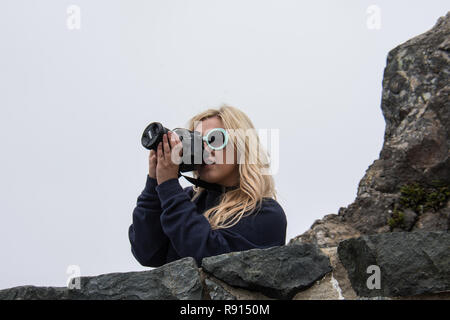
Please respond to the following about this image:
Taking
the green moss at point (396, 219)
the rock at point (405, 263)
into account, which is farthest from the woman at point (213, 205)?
the green moss at point (396, 219)

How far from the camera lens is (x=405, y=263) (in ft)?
7.13

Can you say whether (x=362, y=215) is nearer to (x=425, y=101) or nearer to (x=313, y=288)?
(x=425, y=101)

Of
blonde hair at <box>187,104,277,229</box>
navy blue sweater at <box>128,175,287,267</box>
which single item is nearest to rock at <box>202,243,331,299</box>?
navy blue sweater at <box>128,175,287,267</box>

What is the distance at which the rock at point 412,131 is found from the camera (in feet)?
11.0

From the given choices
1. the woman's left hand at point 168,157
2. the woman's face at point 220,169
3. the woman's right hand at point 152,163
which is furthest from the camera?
the woman's face at point 220,169

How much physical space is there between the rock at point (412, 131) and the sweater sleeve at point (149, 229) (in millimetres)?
1436

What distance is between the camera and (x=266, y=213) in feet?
9.04

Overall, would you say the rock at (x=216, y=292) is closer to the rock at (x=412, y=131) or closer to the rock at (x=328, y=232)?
the rock at (x=328, y=232)

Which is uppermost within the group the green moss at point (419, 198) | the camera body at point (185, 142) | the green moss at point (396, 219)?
the camera body at point (185, 142)

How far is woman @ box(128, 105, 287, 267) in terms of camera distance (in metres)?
2.59

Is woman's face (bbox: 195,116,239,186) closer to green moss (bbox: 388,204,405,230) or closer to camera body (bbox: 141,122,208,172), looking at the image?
camera body (bbox: 141,122,208,172)

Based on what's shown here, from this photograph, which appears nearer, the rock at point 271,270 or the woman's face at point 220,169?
the rock at point 271,270
